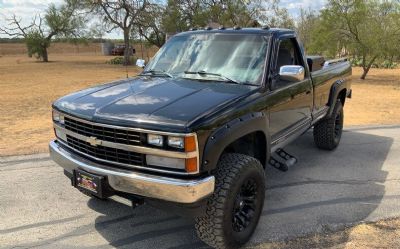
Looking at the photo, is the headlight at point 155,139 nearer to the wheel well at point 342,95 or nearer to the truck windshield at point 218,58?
the truck windshield at point 218,58

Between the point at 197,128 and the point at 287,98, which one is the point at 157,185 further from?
the point at 287,98

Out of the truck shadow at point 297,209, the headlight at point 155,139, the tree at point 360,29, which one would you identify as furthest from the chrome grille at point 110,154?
→ the tree at point 360,29

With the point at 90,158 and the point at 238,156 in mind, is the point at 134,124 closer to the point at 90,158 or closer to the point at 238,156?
the point at 90,158

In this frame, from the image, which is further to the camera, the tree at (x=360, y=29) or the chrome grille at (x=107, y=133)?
the tree at (x=360, y=29)

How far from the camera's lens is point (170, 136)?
3.07 meters

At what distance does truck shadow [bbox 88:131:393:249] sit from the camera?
3.90m

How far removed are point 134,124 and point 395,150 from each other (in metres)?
5.21

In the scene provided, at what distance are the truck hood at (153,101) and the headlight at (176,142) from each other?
0.09 metres

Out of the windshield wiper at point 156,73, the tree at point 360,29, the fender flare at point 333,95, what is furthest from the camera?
the tree at point 360,29

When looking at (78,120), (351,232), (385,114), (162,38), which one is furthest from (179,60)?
(162,38)

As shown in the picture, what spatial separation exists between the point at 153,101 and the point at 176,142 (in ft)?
1.92

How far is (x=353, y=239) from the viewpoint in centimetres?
385

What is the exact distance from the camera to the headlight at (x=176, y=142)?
3.06m

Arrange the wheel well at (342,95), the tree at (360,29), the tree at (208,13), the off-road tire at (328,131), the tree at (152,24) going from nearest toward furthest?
the off-road tire at (328,131), the wheel well at (342,95), the tree at (360,29), the tree at (208,13), the tree at (152,24)
